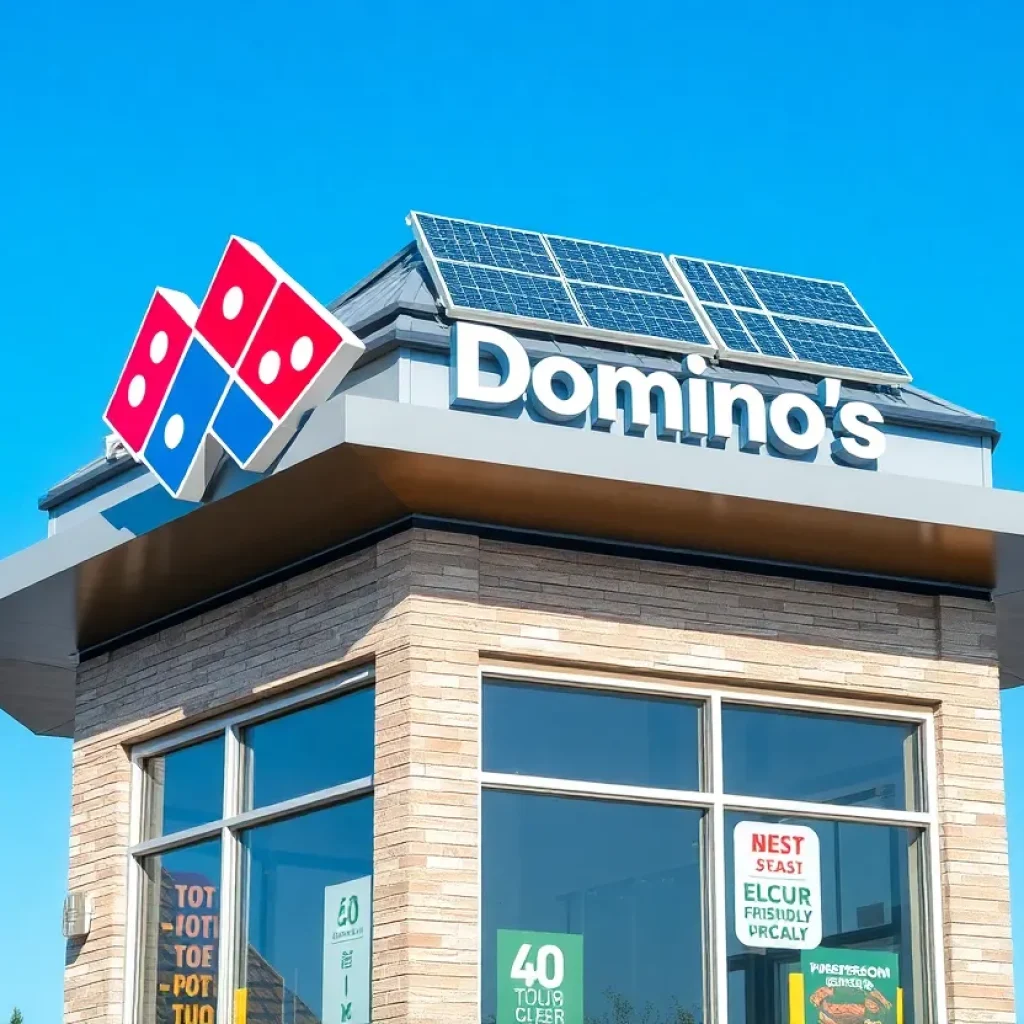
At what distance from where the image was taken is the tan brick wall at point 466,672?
47.3 feet

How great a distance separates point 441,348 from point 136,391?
114 inches

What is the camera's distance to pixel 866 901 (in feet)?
53.0

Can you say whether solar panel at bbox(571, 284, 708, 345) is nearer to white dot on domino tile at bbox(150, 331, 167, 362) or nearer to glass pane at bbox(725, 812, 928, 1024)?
white dot on domino tile at bbox(150, 331, 167, 362)

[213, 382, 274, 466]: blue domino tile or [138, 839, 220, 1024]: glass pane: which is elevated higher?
[213, 382, 274, 466]: blue domino tile

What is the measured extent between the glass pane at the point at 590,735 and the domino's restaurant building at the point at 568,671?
3 cm

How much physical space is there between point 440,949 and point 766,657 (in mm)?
3675

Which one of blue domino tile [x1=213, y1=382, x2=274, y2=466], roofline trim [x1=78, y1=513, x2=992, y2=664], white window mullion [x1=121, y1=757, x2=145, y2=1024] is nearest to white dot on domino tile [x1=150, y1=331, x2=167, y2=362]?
blue domino tile [x1=213, y1=382, x2=274, y2=466]

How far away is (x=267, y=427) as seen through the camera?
14.4 meters

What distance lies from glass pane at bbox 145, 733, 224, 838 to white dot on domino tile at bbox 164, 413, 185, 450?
2892mm

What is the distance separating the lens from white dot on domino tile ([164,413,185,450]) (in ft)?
50.5

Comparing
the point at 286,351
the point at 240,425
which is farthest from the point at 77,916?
the point at 286,351

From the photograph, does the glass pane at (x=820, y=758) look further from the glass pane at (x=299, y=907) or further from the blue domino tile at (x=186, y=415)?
the blue domino tile at (x=186, y=415)

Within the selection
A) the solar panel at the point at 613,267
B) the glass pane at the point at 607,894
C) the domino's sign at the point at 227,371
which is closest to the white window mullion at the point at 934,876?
the glass pane at the point at 607,894

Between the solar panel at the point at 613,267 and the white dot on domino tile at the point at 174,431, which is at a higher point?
the solar panel at the point at 613,267
